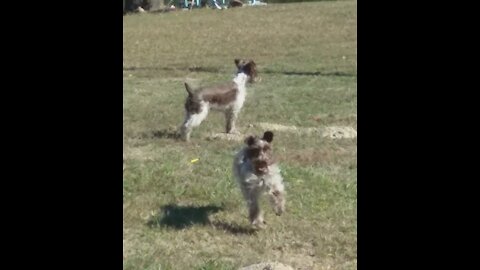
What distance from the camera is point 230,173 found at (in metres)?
8.43

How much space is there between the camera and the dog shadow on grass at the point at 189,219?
6613mm

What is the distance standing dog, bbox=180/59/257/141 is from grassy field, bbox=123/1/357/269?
0.28 metres

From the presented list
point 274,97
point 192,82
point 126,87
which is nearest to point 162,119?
point 274,97

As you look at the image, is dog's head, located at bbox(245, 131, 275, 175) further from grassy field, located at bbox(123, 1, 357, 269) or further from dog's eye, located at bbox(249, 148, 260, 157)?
grassy field, located at bbox(123, 1, 357, 269)

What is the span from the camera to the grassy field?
19.9ft

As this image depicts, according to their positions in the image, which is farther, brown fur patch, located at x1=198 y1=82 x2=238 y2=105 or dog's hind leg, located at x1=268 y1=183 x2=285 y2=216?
brown fur patch, located at x1=198 y1=82 x2=238 y2=105

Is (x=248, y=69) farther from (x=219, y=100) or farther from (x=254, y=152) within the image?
(x=254, y=152)

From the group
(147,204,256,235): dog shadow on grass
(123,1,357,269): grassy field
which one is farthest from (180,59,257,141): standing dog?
(147,204,256,235): dog shadow on grass

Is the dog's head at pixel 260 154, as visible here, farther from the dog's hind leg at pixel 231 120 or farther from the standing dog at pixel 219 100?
the dog's hind leg at pixel 231 120

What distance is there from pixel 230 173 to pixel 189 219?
1657 millimetres
